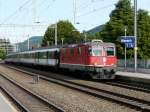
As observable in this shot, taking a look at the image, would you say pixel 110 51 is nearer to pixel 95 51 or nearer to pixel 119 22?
pixel 95 51

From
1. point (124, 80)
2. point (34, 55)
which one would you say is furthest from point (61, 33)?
point (124, 80)

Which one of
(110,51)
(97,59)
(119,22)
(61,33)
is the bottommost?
(97,59)

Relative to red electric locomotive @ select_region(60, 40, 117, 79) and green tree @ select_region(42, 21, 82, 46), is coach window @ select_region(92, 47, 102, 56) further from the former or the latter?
green tree @ select_region(42, 21, 82, 46)

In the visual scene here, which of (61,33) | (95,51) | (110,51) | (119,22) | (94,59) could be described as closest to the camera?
(94,59)

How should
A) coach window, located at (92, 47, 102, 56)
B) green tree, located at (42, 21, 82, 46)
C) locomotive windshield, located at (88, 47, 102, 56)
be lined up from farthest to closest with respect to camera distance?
green tree, located at (42, 21, 82, 46) < coach window, located at (92, 47, 102, 56) < locomotive windshield, located at (88, 47, 102, 56)

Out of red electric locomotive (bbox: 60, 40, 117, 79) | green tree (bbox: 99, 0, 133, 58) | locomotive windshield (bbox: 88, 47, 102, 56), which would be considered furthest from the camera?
green tree (bbox: 99, 0, 133, 58)

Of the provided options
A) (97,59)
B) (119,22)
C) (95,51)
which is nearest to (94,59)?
(97,59)

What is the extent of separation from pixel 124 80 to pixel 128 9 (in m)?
48.6

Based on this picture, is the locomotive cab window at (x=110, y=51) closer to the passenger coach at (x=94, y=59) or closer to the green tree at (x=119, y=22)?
the passenger coach at (x=94, y=59)

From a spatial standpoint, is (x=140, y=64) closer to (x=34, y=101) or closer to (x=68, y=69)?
(x=68, y=69)

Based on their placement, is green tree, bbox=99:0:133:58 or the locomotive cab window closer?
the locomotive cab window

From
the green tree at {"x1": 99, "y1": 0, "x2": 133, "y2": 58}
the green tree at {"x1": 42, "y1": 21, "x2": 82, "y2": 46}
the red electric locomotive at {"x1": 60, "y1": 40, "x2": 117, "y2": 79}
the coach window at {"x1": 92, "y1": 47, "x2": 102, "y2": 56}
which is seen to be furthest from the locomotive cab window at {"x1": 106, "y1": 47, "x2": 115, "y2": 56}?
the green tree at {"x1": 42, "y1": 21, "x2": 82, "y2": 46}

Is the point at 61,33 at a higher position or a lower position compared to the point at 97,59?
higher

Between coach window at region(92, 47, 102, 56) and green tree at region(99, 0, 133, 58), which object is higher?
green tree at region(99, 0, 133, 58)
